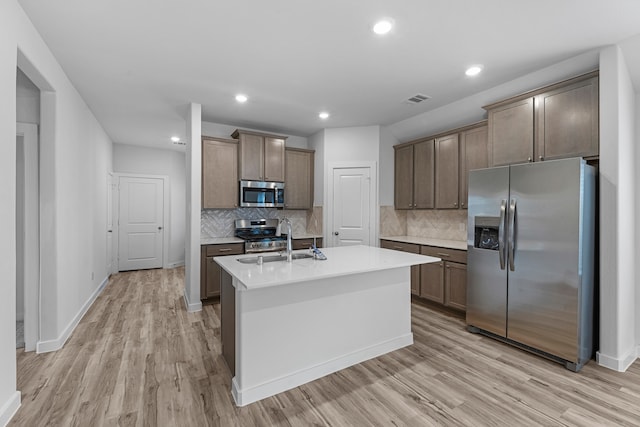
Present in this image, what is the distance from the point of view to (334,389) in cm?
228

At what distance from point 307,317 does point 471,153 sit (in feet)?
9.94

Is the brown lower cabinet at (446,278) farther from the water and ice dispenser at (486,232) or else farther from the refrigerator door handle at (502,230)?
the refrigerator door handle at (502,230)

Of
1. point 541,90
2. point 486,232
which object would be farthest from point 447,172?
point 541,90

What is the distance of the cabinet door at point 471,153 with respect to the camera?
380 cm

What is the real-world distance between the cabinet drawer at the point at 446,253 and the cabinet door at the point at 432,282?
11cm

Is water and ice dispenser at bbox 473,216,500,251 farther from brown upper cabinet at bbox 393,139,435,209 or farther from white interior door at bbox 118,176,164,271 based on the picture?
white interior door at bbox 118,176,164,271

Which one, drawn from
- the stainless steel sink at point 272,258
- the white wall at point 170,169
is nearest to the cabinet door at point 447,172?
the stainless steel sink at point 272,258

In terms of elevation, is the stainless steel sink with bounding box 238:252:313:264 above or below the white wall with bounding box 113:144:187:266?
below

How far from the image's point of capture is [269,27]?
236 cm

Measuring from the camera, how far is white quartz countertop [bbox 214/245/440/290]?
6.54 feet

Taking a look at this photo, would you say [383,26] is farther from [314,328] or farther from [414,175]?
[414,175]

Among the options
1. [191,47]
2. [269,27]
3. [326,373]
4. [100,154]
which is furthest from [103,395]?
[100,154]

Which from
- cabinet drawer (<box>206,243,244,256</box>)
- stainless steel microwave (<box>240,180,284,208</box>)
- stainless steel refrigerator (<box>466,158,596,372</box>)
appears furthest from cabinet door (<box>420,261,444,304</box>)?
cabinet drawer (<box>206,243,244,256</box>)

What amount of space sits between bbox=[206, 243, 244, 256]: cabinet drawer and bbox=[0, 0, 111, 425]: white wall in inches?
58.5
